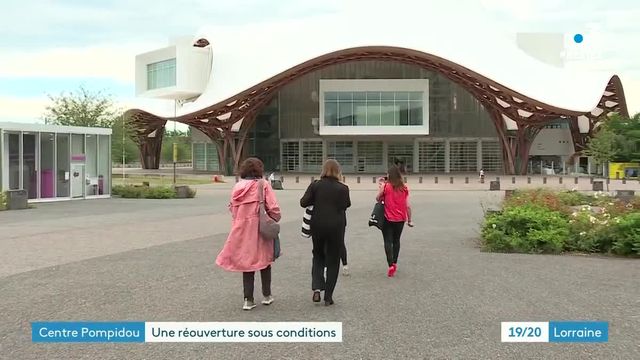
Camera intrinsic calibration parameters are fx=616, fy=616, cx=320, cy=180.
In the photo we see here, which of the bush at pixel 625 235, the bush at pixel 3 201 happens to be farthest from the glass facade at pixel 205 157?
the bush at pixel 625 235

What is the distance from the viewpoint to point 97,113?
4197 centimetres

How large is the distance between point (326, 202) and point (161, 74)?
219ft

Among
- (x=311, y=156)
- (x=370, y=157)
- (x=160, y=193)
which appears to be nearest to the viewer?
(x=160, y=193)

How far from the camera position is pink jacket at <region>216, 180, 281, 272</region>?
6484 millimetres

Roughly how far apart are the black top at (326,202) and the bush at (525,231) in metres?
5.37

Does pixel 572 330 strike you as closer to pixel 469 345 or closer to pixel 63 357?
pixel 469 345

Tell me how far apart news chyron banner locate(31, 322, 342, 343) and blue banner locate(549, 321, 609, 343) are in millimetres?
1998

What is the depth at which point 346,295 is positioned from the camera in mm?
7387

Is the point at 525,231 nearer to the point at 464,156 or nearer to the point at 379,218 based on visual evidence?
the point at 379,218

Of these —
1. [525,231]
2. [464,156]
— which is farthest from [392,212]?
[464,156]

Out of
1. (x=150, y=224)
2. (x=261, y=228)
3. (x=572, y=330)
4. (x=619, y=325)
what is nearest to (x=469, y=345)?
Result: (x=572, y=330)

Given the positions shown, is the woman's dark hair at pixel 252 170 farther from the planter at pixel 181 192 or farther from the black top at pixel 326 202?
the planter at pixel 181 192

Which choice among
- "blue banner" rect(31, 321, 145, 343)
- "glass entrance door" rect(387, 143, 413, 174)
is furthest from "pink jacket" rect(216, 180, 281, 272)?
"glass entrance door" rect(387, 143, 413, 174)

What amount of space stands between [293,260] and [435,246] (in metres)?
3.18
